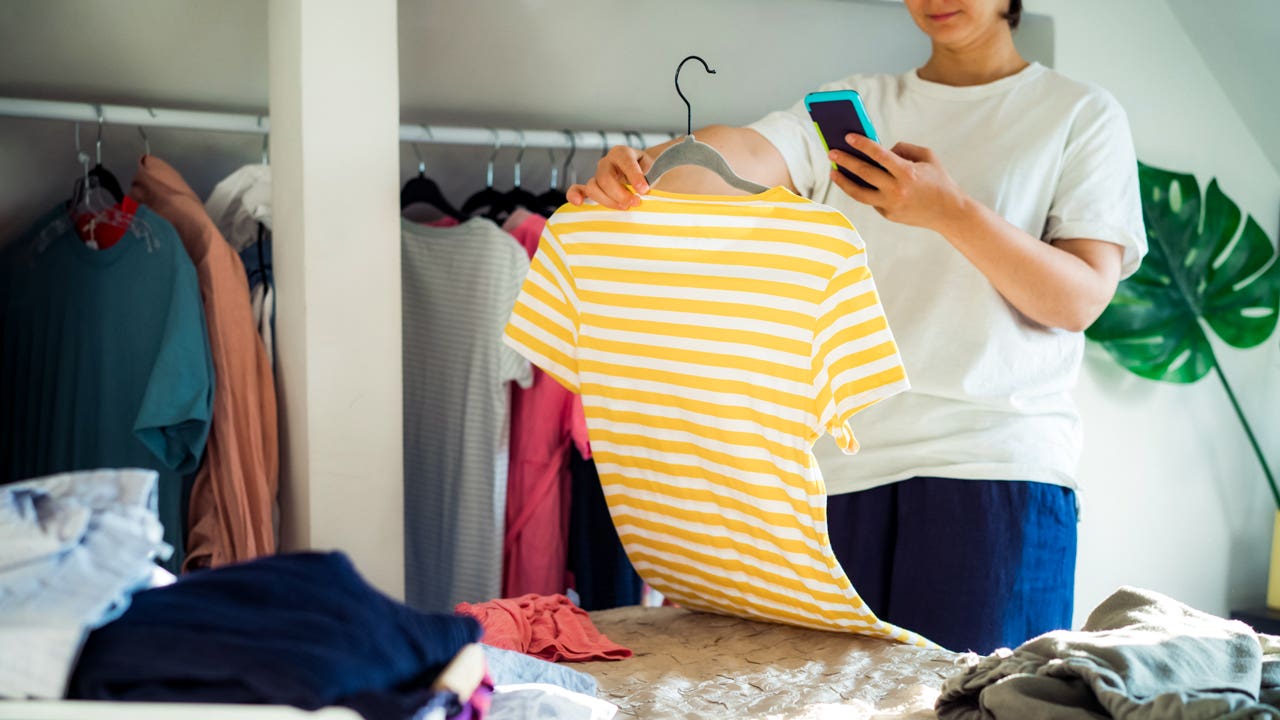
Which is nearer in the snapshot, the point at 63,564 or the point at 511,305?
the point at 63,564

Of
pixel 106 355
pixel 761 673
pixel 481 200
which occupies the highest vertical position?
pixel 481 200

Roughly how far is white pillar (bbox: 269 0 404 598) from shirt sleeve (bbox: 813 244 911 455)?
0.77 metres

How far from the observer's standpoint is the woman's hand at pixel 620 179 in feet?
4.46

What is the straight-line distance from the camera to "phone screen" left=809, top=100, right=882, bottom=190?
1.29m

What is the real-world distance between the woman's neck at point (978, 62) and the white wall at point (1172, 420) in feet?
3.58

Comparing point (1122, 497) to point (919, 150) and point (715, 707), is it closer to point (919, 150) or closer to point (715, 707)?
point (919, 150)

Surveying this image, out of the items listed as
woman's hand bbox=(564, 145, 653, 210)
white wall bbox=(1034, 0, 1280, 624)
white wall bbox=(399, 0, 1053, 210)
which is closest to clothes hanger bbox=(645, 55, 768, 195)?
woman's hand bbox=(564, 145, 653, 210)

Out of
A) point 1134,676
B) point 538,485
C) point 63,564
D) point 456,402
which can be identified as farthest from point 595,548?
point 63,564

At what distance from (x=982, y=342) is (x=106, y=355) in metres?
1.35

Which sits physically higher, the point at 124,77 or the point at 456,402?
the point at 124,77

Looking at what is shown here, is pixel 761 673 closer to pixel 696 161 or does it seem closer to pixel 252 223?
pixel 696 161

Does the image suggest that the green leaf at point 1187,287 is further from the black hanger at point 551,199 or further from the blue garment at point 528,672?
the blue garment at point 528,672

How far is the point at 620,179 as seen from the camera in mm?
1385

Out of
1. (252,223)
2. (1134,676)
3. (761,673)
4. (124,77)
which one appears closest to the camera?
(1134,676)
